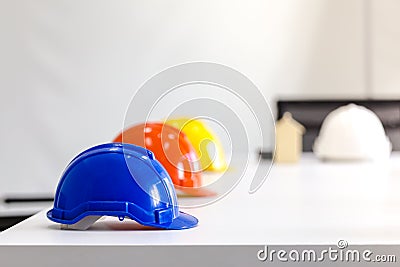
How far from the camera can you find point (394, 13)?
3.96 m

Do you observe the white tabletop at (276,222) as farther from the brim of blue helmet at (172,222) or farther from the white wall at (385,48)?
the white wall at (385,48)

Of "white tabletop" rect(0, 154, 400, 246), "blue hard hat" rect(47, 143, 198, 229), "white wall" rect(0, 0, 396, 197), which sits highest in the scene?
"white wall" rect(0, 0, 396, 197)

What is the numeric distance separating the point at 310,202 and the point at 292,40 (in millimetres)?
2704

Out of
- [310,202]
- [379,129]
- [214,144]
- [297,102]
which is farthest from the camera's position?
[297,102]

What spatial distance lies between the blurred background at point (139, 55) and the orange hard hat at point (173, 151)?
242 cm

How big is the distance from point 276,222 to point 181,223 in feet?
0.51

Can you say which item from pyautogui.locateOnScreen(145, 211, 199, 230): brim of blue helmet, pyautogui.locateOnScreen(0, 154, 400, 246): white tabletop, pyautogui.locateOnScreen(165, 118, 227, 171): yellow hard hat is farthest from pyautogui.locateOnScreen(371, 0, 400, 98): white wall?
pyautogui.locateOnScreen(145, 211, 199, 230): brim of blue helmet

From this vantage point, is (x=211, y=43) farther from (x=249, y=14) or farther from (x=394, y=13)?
(x=394, y=13)

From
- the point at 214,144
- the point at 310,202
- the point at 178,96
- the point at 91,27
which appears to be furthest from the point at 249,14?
the point at 310,202

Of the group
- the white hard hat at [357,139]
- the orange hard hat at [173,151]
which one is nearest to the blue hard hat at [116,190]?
the orange hard hat at [173,151]

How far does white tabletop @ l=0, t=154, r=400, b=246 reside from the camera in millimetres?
935

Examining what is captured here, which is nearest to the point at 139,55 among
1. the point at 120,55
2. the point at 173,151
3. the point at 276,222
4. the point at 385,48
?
the point at 120,55

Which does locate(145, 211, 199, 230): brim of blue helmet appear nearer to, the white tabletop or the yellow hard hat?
the white tabletop

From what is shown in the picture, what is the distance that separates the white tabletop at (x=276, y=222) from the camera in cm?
94
